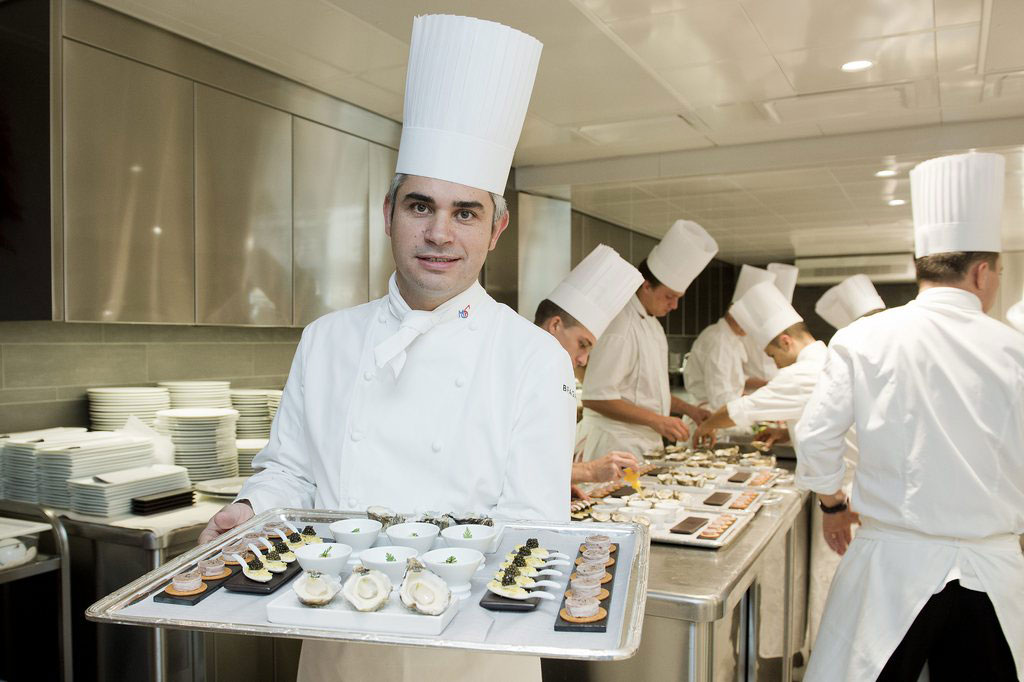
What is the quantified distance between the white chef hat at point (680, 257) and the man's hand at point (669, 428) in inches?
29.8

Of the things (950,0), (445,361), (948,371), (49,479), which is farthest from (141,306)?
(950,0)

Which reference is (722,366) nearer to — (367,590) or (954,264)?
(954,264)

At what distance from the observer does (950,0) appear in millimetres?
2453

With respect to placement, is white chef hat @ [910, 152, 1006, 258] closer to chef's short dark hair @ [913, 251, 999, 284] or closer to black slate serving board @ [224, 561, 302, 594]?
chef's short dark hair @ [913, 251, 999, 284]

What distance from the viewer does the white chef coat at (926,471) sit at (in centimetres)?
199

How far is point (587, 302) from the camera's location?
3072mm

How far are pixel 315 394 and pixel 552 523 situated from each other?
1.80ft

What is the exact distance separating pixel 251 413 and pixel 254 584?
234 cm

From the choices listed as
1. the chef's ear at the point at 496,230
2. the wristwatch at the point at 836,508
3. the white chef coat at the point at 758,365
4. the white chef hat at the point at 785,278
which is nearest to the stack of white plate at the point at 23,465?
the chef's ear at the point at 496,230

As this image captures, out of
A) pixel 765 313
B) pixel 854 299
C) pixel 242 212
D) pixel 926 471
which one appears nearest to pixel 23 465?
pixel 242 212

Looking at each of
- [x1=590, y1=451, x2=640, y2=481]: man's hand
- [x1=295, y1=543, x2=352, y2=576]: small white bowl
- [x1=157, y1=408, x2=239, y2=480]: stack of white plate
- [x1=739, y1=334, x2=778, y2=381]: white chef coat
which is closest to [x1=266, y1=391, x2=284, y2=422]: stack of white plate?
[x1=157, y1=408, x2=239, y2=480]: stack of white plate

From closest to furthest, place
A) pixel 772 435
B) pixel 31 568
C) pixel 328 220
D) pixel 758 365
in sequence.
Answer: pixel 31 568 → pixel 328 220 → pixel 772 435 → pixel 758 365

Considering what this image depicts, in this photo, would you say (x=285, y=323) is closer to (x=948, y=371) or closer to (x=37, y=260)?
(x=37, y=260)

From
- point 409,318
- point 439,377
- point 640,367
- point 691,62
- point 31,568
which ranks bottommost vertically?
point 31,568
